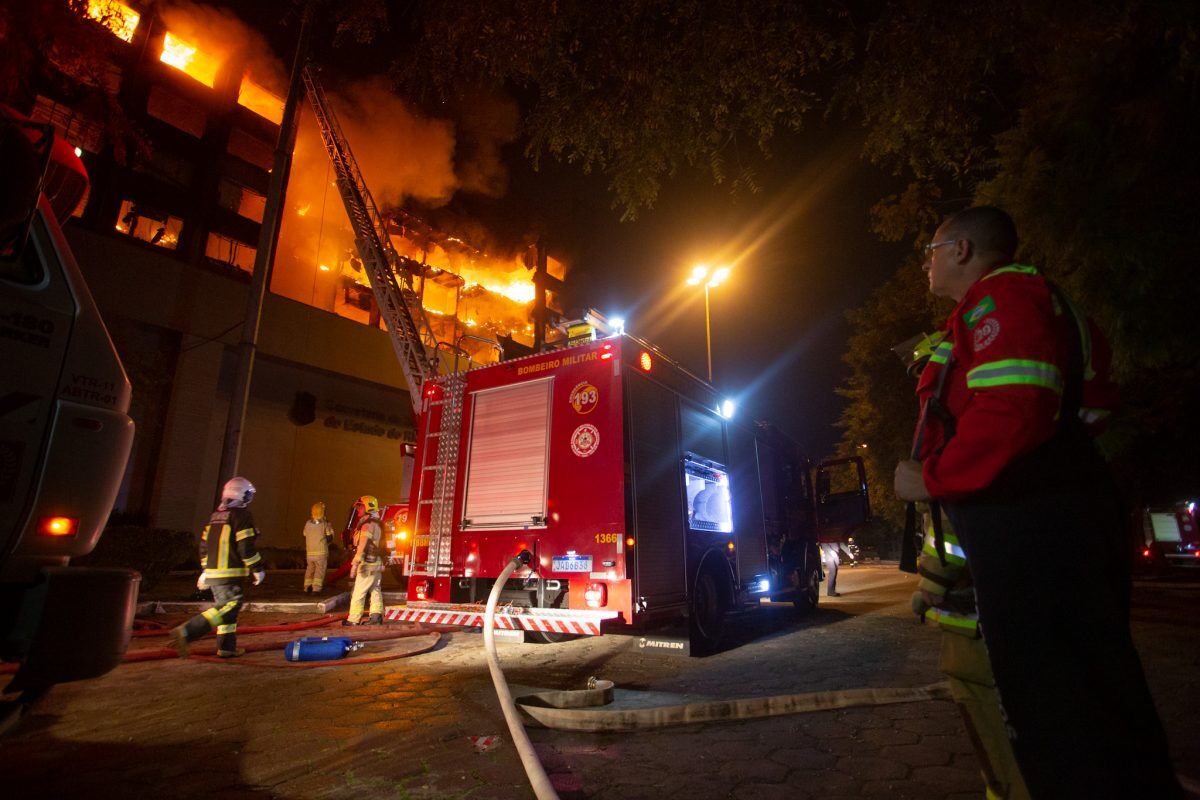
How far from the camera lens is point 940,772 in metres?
2.73

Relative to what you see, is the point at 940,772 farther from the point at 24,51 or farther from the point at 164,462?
the point at 164,462

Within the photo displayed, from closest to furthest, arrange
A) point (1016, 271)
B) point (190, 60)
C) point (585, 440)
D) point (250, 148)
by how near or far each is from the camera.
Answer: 1. point (1016, 271)
2. point (585, 440)
3. point (190, 60)
4. point (250, 148)

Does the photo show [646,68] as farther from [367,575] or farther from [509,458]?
[367,575]

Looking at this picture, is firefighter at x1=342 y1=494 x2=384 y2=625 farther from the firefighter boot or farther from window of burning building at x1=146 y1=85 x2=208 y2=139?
window of burning building at x1=146 y1=85 x2=208 y2=139

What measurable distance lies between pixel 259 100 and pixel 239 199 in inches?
163

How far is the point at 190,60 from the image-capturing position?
2069cm

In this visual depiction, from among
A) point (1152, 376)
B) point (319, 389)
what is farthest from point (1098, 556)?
point (319, 389)

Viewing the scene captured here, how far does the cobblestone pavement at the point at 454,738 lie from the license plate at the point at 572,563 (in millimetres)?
915

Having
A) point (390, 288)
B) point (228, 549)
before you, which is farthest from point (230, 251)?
point (228, 549)

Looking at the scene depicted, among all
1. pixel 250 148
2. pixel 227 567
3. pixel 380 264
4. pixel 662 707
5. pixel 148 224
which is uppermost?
pixel 250 148

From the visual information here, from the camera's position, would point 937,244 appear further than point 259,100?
No

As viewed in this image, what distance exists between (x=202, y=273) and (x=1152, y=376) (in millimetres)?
21970

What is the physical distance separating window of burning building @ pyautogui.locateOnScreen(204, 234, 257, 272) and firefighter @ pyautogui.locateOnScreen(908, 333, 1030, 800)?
23164mm

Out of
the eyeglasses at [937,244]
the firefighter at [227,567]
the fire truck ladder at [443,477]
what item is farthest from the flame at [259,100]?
the eyeglasses at [937,244]
